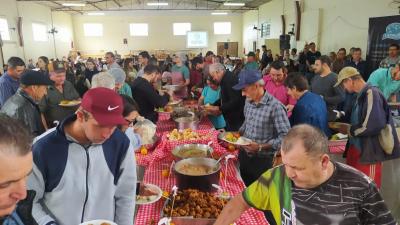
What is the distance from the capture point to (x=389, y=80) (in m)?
3.97

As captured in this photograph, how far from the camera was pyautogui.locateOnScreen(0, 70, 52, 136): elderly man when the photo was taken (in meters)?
2.70

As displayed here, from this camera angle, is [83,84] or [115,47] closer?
[83,84]

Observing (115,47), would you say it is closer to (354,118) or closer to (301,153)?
(354,118)

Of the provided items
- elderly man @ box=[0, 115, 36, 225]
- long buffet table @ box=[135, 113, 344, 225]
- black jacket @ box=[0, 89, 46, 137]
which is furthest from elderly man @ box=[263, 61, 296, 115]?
elderly man @ box=[0, 115, 36, 225]

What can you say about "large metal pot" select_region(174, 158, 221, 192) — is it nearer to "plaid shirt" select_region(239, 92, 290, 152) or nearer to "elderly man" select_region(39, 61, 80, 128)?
"plaid shirt" select_region(239, 92, 290, 152)

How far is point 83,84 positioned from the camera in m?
5.53

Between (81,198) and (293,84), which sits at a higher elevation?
(293,84)

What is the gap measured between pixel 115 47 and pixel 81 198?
55.5 feet

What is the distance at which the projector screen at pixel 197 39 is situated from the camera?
17.4 m

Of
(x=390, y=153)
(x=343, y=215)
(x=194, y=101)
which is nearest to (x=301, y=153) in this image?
(x=343, y=215)

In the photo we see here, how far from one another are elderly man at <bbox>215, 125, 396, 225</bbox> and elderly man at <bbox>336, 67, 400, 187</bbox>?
1479mm

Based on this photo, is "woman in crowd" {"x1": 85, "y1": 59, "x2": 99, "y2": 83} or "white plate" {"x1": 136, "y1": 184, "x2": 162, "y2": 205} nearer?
"white plate" {"x1": 136, "y1": 184, "x2": 162, "y2": 205}

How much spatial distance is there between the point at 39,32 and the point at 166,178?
12.8 metres

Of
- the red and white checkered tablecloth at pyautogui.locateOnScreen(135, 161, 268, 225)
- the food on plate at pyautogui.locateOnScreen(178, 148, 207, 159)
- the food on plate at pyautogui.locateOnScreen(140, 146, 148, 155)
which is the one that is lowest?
the red and white checkered tablecloth at pyautogui.locateOnScreen(135, 161, 268, 225)
